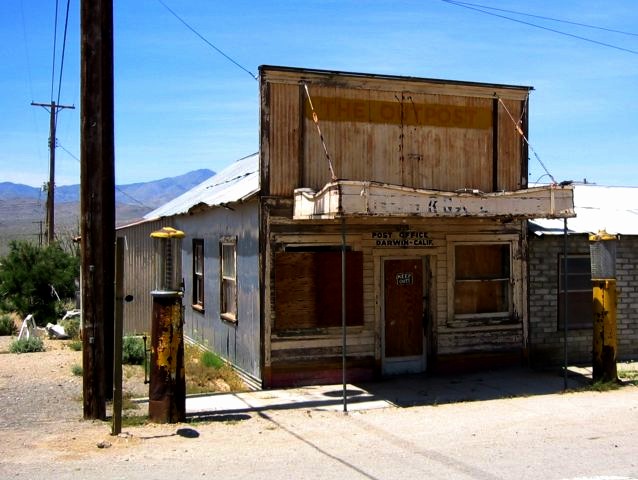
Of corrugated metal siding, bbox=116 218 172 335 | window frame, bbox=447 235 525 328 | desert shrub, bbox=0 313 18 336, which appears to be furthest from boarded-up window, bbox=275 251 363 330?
desert shrub, bbox=0 313 18 336

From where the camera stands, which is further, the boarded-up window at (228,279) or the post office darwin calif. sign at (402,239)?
the boarded-up window at (228,279)

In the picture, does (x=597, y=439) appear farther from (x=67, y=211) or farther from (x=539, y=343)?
(x=67, y=211)

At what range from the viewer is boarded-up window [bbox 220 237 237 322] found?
44.1 feet

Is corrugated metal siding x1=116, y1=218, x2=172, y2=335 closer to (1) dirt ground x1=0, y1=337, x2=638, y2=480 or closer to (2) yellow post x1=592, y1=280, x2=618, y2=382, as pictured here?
(1) dirt ground x1=0, y1=337, x2=638, y2=480

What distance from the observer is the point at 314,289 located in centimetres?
1220

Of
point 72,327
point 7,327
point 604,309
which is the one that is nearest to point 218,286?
point 604,309

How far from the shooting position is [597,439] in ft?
28.3

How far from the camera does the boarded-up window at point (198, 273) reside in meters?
16.0

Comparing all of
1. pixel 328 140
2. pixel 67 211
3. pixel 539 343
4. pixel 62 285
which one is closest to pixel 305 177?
pixel 328 140

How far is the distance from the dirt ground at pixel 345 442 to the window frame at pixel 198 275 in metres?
4.84

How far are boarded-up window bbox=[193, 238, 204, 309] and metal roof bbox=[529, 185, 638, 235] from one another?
665cm

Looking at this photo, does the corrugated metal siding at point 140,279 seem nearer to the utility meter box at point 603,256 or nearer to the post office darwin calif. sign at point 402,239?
the post office darwin calif. sign at point 402,239

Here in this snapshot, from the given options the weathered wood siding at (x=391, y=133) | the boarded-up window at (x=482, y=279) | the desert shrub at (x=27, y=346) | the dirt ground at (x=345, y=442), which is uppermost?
the weathered wood siding at (x=391, y=133)

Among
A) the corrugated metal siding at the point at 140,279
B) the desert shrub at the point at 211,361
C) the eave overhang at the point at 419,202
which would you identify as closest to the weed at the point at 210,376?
the desert shrub at the point at 211,361
